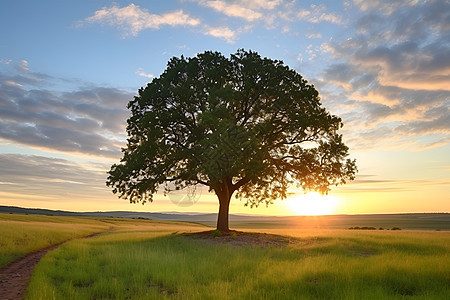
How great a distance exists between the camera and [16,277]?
50.4ft

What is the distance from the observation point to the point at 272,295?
35.6 feet

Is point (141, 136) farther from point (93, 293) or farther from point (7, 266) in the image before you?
point (93, 293)

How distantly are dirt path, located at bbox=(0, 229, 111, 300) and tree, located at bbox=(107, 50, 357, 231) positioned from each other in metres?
11.1

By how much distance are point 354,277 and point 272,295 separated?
416 centimetres

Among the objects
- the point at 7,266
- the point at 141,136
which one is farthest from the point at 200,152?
the point at 7,266

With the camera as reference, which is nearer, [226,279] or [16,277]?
[226,279]

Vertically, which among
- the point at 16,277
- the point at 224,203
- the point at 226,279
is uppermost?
the point at 224,203

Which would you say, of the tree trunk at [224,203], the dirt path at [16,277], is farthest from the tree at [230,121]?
the dirt path at [16,277]

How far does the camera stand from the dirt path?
479 inches

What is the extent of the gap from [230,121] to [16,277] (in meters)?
18.3

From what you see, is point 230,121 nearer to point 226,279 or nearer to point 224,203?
point 224,203

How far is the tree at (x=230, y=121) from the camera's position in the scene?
29516 millimetres

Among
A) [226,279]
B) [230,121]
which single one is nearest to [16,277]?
[226,279]

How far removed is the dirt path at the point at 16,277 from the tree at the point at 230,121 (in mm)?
11062
